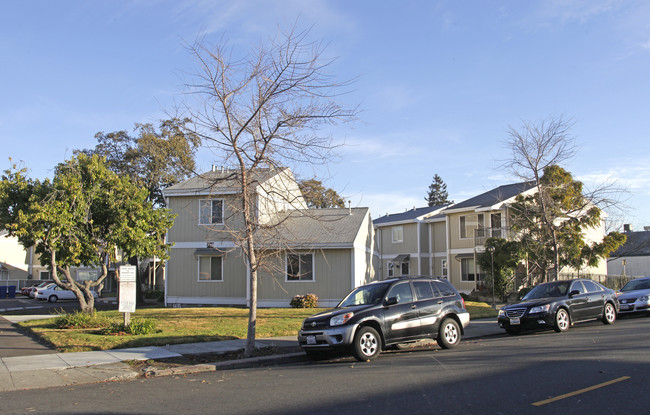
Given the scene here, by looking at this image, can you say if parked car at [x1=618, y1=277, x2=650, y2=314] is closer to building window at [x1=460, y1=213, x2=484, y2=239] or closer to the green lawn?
the green lawn

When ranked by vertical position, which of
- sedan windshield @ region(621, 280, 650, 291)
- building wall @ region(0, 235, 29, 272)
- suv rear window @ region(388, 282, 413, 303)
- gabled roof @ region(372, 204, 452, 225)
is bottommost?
sedan windshield @ region(621, 280, 650, 291)

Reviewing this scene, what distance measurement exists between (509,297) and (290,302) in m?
13.6

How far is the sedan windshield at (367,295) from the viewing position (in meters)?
11.4

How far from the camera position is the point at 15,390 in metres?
8.30

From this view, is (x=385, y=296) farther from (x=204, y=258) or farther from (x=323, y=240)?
(x=204, y=258)

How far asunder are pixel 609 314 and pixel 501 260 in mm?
13010

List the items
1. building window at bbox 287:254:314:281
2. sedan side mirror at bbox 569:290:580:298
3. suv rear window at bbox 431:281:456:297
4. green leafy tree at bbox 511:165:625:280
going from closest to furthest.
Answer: suv rear window at bbox 431:281:456:297 < sedan side mirror at bbox 569:290:580:298 < building window at bbox 287:254:314:281 < green leafy tree at bbox 511:165:625:280

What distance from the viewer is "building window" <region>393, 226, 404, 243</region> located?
40691 mm

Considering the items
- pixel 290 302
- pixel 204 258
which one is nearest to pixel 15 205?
pixel 204 258

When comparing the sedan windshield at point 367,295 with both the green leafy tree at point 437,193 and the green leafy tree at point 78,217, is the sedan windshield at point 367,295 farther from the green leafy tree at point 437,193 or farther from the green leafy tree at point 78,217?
the green leafy tree at point 437,193

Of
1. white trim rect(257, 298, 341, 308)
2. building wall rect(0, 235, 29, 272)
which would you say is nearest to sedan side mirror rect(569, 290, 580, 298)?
white trim rect(257, 298, 341, 308)

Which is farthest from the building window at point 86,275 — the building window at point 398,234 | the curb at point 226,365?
the building window at point 398,234

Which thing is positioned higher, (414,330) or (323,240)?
(323,240)

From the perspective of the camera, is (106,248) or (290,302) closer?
(106,248)
